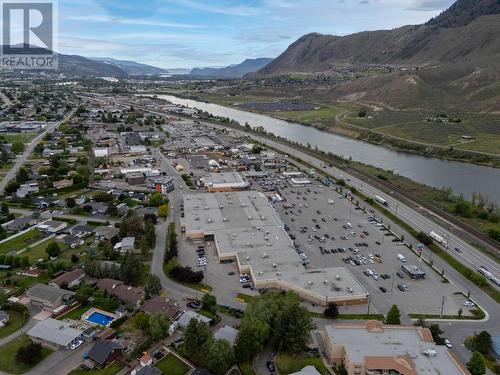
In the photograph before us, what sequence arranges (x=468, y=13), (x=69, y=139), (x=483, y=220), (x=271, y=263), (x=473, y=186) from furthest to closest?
(x=468, y=13)
(x=69, y=139)
(x=473, y=186)
(x=483, y=220)
(x=271, y=263)

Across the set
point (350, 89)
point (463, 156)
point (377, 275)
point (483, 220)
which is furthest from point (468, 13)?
point (377, 275)

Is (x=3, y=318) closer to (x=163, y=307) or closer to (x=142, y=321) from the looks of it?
(x=142, y=321)

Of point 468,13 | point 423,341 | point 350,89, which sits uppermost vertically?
point 468,13

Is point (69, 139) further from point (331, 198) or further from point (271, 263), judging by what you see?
point (271, 263)

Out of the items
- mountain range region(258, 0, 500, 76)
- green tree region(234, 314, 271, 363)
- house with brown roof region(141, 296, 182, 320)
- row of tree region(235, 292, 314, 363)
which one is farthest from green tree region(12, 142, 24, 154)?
mountain range region(258, 0, 500, 76)

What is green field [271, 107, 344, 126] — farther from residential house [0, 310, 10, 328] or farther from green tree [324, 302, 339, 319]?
residential house [0, 310, 10, 328]

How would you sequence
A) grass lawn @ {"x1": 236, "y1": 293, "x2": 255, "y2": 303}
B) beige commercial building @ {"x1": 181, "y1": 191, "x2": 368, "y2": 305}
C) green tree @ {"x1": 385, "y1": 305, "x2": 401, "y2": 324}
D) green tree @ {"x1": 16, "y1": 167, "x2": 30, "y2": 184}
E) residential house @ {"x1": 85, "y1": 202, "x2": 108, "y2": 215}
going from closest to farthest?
green tree @ {"x1": 385, "y1": 305, "x2": 401, "y2": 324} < grass lawn @ {"x1": 236, "y1": 293, "x2": 255, "y2": 303} < beige commercial building @ {"x1": 181, "y1": 191, "x2": 368, "y2": 305} < residential house @ {"x1": 85, "y1": 202, "x2": 108, "y2": 215} < green tree @ {"x1": 16, "y1": 167, "x2": 30, "y2": 184}

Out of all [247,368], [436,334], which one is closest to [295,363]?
[247,368]

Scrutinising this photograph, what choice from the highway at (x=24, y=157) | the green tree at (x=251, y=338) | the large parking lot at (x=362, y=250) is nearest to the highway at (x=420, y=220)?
the large parking lot at (x=362, y=250)
